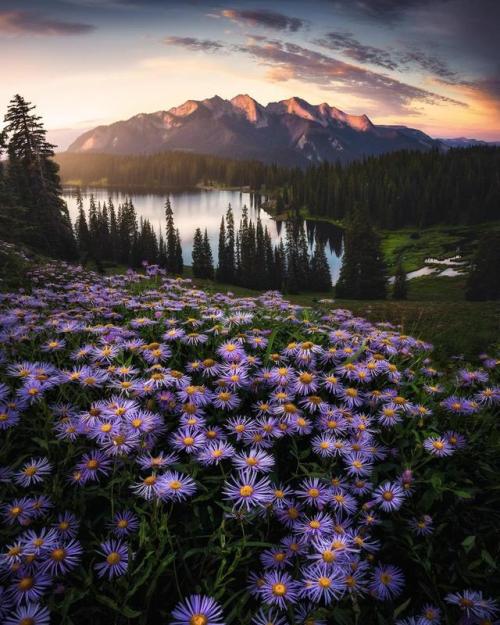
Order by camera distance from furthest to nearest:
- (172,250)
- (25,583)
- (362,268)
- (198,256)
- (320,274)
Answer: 1. (320,274)
2. (198,256)
3. (172,250)
4. (362,268)
5. (25,583)

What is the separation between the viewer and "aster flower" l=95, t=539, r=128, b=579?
1846mm

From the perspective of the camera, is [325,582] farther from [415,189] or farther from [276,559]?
[415,189]

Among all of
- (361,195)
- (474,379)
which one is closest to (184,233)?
(361,195)

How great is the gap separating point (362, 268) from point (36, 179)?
173ft

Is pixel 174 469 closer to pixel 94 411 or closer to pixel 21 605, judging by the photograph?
pixel 94 411

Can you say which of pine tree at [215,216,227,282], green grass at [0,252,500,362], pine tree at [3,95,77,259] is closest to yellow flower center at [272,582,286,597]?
green grass at [0,252,500,362]

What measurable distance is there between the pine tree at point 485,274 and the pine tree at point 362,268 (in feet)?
48.0

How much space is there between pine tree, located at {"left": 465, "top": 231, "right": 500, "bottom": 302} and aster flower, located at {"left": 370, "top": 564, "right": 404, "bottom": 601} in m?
73.9

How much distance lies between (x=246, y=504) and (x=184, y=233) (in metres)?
141

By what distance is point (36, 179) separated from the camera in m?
42.4

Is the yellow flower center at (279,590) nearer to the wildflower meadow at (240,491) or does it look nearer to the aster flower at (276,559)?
the wildflower meadow at (240,491)

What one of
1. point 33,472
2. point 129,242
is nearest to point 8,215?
point 33,472

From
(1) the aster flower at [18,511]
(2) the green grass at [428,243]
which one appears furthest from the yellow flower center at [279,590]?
(2) the green grass at [428,243]

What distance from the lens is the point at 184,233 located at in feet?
454
